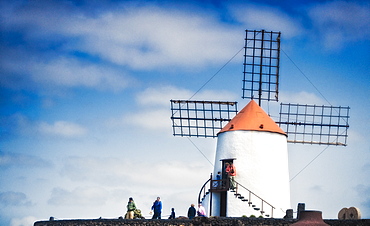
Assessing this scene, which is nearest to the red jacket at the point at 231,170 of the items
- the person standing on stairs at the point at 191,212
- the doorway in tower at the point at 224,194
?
the doorway in tower at the point at 224,194

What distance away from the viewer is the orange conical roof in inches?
1597

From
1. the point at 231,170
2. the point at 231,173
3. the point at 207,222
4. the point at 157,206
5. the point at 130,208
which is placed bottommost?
the point at 207,222

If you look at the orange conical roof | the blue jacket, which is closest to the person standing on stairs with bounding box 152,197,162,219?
the blue jacket

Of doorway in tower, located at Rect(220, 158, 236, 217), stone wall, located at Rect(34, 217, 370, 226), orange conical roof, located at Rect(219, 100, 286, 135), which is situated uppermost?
orange conical roof, located at Rect(219, 100, 286, 135)

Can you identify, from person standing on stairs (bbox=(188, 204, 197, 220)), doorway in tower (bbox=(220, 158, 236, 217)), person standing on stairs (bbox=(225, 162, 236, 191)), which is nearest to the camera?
person standing on stairs (bbox=(188, 204, 197, 220))

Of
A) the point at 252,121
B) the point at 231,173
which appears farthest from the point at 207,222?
the point at 252,121

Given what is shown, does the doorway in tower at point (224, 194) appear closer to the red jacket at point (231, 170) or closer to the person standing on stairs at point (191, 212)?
the red jacket at point (231, 170)

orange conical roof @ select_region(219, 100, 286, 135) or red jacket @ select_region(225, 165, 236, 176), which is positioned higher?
orange conical roof @ select_region(219, 100, 286, 135)

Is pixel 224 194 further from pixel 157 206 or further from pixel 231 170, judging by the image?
pixel 157 206

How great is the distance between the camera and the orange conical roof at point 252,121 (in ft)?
133

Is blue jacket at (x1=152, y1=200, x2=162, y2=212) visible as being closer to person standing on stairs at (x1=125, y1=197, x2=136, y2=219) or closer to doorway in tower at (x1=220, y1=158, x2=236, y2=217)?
person standing on stairs at (x1=125, y1=197, x2=136, y2=219)

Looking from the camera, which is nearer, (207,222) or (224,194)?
(207,222)

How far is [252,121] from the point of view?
134 feet

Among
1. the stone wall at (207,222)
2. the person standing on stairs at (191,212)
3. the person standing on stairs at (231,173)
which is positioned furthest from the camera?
the person standing on stairs at (231,173)
